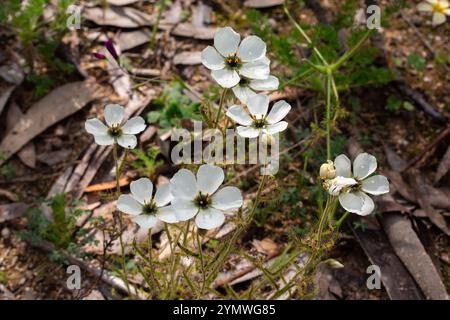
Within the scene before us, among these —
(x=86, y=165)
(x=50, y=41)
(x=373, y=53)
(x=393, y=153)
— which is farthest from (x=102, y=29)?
(x=393, y=153)

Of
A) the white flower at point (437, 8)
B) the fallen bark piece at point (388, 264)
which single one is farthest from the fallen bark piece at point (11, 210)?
the white flower at point (437, 8)

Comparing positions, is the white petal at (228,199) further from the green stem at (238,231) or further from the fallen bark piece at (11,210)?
the fallen bark piece at (11,210)

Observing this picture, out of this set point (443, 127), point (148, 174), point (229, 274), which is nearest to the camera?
point (229, 274)

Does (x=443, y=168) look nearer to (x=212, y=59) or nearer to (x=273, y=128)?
(x=273, y=128)

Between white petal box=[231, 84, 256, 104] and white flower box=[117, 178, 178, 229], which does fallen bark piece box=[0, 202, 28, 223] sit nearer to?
white flower box=[117, 178, 178, 229]

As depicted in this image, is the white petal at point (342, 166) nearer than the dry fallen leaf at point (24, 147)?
Yes

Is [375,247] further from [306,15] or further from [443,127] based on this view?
[306,15]
